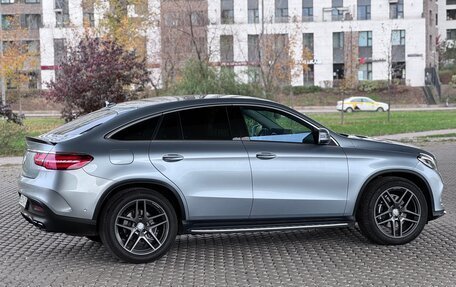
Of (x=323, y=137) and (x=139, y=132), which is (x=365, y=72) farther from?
(x=139, y=132)

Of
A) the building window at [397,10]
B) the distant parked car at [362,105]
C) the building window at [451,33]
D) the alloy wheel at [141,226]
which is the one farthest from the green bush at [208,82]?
the building window at [451,33]

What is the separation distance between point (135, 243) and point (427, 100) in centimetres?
5548

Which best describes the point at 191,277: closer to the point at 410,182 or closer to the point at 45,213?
the point at 45,213

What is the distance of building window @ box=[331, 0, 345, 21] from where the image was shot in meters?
65.0

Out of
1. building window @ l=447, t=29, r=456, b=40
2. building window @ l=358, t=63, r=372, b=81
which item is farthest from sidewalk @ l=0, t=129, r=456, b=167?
building window @ l=447, t=29, r=456, b=40

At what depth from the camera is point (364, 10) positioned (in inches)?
2552

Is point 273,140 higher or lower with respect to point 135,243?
higher

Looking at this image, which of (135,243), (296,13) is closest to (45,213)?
(135,243)

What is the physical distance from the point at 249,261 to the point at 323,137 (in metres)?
1.46

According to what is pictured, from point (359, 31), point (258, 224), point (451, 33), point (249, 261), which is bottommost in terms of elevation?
point (249, 261)

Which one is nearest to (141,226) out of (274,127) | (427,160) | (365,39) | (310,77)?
(274,127)

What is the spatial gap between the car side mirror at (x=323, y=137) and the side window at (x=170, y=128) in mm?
1420

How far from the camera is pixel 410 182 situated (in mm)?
7133

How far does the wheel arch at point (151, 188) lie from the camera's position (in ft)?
20.5
